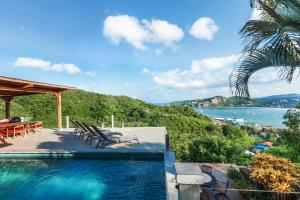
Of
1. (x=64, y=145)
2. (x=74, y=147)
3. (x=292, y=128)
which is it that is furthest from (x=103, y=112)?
(x=292, y=128)

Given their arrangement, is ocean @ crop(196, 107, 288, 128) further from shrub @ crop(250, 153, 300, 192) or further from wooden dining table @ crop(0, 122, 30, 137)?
shrub @ crop(250, 153, 300, 192)

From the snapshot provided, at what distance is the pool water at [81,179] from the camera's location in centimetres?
568

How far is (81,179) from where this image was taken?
6.71 metres

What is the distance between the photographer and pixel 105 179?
6.65 metres

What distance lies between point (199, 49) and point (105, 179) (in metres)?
11.4

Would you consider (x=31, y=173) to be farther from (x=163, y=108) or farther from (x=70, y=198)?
(x=163, y=108)

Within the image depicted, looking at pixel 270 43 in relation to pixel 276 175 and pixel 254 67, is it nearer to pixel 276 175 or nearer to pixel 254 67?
pixel 254 67

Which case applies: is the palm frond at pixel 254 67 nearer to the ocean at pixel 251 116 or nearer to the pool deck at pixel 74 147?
the pool deck at pixel 74 147

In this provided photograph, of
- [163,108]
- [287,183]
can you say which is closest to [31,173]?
[287,183]

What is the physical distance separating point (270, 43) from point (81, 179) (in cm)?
559

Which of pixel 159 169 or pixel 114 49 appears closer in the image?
pixel 159 169

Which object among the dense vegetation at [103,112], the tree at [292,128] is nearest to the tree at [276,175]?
the tree at [292,128]

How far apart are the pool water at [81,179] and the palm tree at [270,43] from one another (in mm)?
3139

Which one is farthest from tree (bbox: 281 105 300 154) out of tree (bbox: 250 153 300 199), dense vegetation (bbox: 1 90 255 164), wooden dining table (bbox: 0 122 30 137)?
dense vegetation (bbox: 1 90 255 164)
